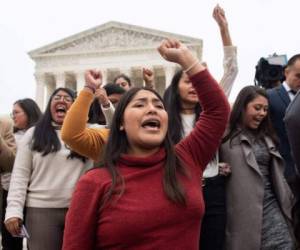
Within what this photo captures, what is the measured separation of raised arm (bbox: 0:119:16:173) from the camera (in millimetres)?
3990

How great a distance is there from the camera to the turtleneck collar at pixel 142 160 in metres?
2.05

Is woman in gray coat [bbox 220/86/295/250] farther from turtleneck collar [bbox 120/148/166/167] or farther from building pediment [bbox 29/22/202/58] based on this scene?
building pediment [bbox 29/22/202/58]

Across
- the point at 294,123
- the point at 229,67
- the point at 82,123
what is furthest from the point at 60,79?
the point at 294,123

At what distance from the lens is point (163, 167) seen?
2070mm

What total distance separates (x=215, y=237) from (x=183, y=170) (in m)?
1.00

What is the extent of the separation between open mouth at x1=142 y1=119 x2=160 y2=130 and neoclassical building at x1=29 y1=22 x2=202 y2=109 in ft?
135

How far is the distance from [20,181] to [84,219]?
175 centimetres

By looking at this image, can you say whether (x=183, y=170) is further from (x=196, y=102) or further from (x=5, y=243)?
(x=5, y=243)

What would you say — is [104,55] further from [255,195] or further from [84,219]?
[84,219]

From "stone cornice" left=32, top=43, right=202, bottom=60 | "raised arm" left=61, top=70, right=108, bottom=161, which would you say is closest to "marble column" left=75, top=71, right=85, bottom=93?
"stone cornice" left=32, top=43, right=202, bottom=60

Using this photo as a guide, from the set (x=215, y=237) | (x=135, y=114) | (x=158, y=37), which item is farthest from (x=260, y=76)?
(x=158, y=37)

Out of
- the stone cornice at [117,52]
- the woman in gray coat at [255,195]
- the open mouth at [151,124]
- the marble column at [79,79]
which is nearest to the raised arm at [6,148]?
the woman in gray coat at [255,195]

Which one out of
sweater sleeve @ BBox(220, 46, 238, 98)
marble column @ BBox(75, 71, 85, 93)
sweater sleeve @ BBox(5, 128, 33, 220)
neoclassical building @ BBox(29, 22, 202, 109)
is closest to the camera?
sweater sleeve @ BBox(220, 46, 238, 98)

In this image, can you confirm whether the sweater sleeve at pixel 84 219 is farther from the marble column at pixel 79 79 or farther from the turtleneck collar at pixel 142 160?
the marble column at pixel 79 79
